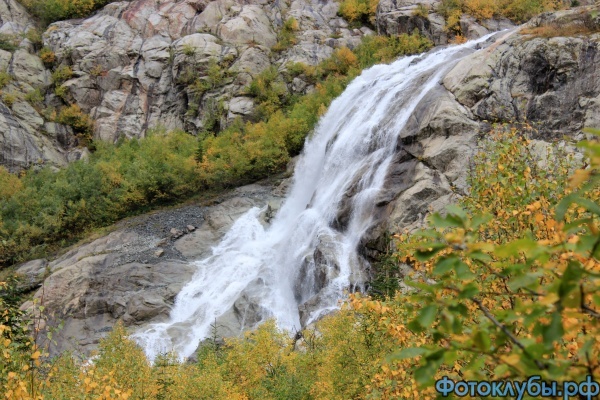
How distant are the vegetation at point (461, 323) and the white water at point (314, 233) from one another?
687 centimetres

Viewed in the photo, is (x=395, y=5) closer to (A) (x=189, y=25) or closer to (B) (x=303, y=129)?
(B) (x=303, y=129)

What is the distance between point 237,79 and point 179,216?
663 inches

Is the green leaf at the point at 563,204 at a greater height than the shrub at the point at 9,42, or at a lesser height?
greater

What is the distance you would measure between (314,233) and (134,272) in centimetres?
949

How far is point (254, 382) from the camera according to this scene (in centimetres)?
1126

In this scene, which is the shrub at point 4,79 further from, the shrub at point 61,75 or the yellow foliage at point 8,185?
the yellow foliage at point 8,185

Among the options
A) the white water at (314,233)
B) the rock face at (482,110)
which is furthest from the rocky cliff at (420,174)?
the white water at (314,233)

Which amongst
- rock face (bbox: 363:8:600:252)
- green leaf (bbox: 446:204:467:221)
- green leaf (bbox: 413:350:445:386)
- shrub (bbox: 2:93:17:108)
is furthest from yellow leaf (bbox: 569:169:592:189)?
shrub (bbox: 2:93:17:108)

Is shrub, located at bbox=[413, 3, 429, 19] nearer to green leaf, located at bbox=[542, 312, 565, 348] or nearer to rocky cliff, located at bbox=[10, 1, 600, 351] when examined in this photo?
rocky cliff, located at bbox=[10, 1, 600, 351]

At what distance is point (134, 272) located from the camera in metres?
24.3

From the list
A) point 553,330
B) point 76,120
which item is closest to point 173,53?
point 76,120

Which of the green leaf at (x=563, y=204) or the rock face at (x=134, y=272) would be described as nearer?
the green leaf at (x=563, y=204)

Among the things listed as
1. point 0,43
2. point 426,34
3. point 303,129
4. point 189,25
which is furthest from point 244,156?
point 0,43

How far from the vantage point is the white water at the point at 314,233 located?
19.9 m
